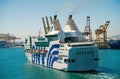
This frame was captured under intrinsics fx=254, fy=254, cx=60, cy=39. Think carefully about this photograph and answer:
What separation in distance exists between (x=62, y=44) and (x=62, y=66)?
98.7 inches

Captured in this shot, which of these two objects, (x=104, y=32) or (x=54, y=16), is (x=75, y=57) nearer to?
(x=54, y=16)

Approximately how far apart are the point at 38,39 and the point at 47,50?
4.23 m

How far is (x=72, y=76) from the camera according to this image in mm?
26047

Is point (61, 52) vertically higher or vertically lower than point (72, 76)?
higher

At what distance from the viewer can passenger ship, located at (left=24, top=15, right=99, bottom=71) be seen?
27.5 m

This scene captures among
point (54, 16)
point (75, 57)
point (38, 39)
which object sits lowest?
point (75, 57)

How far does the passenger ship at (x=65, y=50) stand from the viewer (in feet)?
90.4

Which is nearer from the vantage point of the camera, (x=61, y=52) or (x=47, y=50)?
(x=61, y=52)

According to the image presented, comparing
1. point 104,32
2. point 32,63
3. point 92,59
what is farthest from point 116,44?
point 92,59

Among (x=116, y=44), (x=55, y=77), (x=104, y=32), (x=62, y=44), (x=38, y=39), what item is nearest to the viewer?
(x=55, y=77)

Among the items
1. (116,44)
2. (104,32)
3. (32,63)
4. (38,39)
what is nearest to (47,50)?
(38,39)

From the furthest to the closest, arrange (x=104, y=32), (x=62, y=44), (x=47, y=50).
Answer: (x=104, y=32)
(x=47, y=50)
(x=62, y=44)

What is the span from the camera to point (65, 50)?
2795 centimetres

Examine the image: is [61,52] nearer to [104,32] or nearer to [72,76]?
[72,76]
